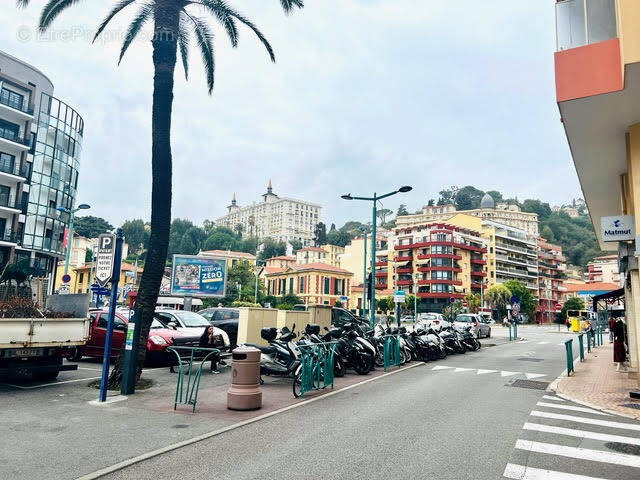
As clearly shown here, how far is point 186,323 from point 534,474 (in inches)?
462

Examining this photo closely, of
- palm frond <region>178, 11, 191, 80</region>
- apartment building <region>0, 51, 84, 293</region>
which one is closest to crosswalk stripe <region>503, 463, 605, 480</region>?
palm frond <region>178, 11, 191, 80</region>

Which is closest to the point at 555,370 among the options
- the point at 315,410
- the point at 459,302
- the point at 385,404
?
the point at 385,404

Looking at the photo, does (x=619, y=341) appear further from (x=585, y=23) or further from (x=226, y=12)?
(x=226, y=12)

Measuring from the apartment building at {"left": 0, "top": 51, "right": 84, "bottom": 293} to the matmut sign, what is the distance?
41874 millimetres

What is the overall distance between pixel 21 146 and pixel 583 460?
47629 mm

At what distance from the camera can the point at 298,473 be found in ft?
16.8

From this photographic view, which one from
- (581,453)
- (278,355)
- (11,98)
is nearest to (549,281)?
(11,98)

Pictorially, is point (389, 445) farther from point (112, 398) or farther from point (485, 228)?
point (485, 228)

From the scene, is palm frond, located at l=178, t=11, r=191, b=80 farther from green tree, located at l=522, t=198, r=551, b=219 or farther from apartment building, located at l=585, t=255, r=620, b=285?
green tree, located at l=522, t=198, r=551, b=219

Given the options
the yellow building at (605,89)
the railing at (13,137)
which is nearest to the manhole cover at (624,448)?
the yellow building at (605,89)

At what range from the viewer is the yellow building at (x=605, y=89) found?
858 cm

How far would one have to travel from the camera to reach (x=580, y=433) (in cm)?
720

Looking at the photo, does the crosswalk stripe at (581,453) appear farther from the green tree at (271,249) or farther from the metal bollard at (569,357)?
the green tree at (271,249)

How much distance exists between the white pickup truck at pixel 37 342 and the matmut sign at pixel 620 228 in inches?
478
